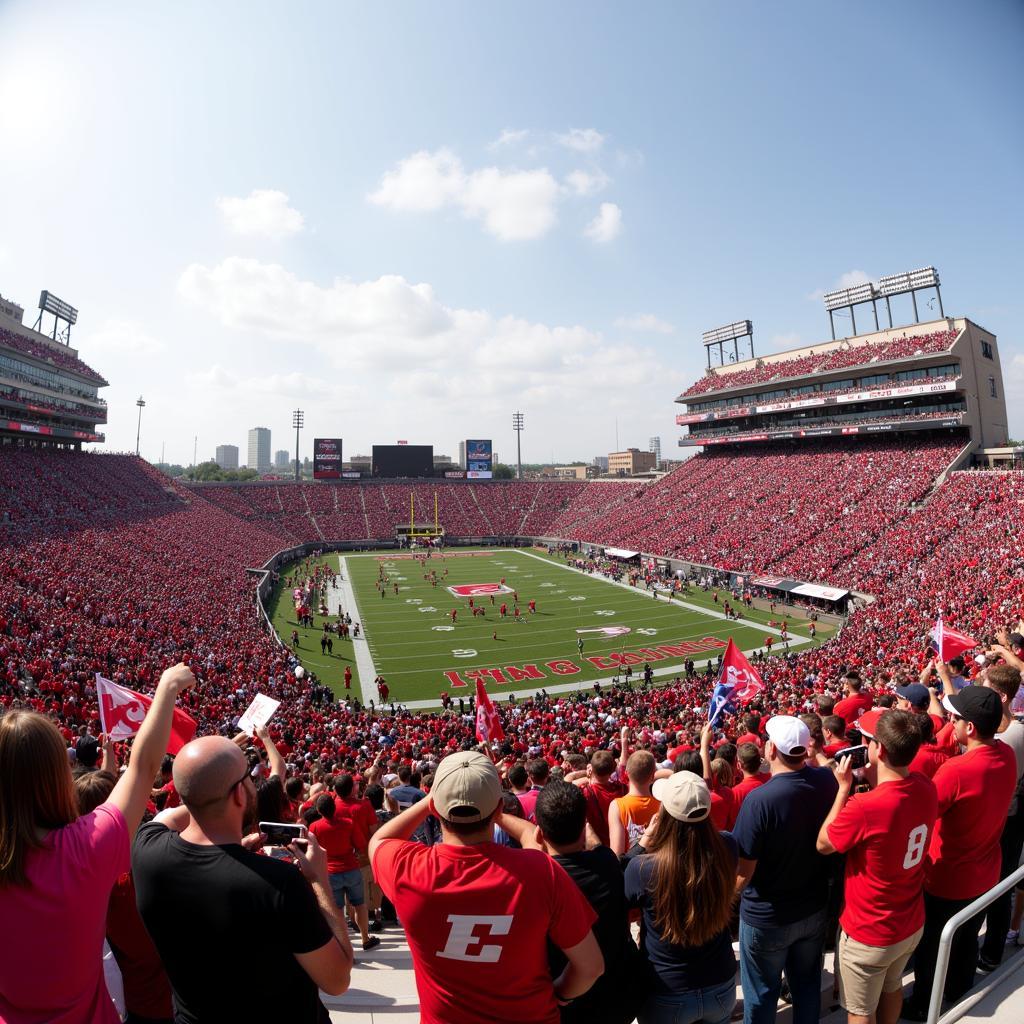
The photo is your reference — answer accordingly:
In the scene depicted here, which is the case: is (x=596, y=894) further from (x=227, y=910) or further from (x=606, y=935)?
(x=227, y=910)

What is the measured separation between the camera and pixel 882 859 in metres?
3.52

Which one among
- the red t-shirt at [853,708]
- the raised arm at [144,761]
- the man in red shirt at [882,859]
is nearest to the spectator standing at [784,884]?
the man in red shirt at [882,859]

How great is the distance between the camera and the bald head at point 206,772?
2.37 metres

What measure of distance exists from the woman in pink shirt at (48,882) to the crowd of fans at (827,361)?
2265 inches

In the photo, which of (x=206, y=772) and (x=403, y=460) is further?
(x=403, y=460)

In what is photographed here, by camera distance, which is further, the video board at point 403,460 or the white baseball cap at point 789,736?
the video board at point 403,460

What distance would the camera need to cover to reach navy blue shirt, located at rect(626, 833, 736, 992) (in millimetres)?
3047

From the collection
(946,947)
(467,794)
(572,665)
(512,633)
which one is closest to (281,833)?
(467,794)

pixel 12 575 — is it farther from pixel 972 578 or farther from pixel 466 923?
pixel 972 578

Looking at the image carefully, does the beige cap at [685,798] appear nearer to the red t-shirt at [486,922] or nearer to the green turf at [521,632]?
the red t-shirt at [486,922]

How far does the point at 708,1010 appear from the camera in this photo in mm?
3078

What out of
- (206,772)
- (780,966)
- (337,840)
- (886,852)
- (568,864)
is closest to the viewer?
(206,772)

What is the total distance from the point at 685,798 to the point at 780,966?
162 cm

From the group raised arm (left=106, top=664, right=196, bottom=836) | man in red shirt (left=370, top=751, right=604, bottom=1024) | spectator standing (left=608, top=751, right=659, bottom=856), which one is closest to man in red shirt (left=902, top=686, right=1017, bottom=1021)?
spectator standing (left=608, top=751, right=659, bottom=856)
